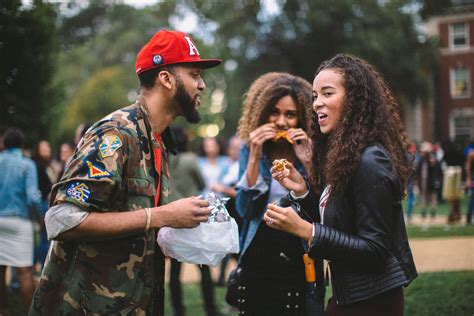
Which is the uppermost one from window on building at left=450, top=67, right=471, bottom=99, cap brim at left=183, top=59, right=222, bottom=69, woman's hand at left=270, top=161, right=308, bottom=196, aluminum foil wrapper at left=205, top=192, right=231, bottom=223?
window on building at left=450, top=67, right=471, bottom=99

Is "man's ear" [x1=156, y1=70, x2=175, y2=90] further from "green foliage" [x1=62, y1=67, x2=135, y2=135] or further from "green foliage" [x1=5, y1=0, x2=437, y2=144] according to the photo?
"green foliage" [x1=62, y1=67, x2=135, y2=135]

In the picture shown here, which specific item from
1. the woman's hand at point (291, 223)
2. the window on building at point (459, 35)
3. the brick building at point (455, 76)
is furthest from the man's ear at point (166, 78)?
the window on building at point (459, 35)

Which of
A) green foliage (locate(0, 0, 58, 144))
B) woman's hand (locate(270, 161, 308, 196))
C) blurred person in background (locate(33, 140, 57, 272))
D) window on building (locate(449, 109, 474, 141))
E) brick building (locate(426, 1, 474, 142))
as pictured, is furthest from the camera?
window on building (locate(449, 109, 474, 141))

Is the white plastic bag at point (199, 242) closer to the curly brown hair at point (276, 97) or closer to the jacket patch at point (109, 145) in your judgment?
the jacket patch at point (109, 145)

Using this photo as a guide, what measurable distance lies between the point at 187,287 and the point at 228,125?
84.0 feet

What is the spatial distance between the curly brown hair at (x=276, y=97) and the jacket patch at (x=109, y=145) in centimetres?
160

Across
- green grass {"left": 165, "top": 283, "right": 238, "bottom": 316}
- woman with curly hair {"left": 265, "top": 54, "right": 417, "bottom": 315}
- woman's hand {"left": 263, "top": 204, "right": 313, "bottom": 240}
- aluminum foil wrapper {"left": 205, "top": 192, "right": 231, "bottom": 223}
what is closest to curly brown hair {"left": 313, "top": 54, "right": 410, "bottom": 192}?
woman with curly hair {"left": 265, "top": 54, "right": 417, "bottom": 315}

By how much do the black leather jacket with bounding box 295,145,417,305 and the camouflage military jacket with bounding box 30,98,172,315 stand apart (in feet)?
2.85

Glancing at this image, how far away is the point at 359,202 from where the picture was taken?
7.61 feet

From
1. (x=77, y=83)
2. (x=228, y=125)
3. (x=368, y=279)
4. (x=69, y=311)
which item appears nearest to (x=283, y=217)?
(x=368, y=279)

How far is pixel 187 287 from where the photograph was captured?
27.5 ft

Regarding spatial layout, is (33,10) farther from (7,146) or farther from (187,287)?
(187,287)

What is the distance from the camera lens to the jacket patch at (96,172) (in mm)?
2361

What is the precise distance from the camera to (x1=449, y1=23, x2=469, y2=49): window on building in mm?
35781
